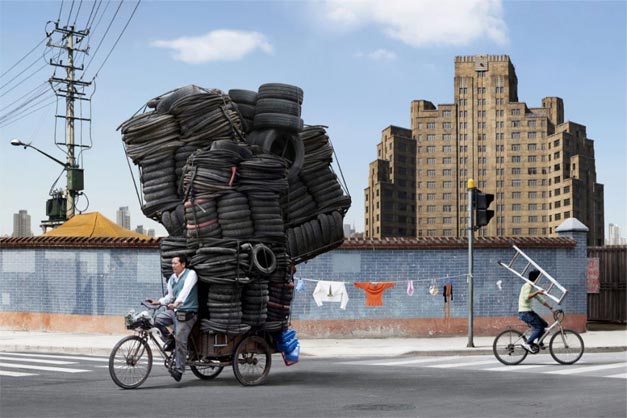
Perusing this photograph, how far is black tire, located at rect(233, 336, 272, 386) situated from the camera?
12773mm

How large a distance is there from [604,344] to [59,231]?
1983 cm

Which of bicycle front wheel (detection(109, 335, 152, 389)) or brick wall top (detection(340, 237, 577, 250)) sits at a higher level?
brick wall top (detection(340, 237, 577, 250))

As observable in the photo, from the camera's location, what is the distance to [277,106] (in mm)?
13375

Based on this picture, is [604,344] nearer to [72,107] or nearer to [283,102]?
[283,102]

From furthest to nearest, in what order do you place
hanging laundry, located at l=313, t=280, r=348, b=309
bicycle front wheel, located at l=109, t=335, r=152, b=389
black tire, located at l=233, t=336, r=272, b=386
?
hanging laundry, located at l=313, t=280, r=348, b=309 < black tire, located at l=233, t=336, r=272, b=386 < bicycle front wheel, located at l=109, t=335, r=152, b=389

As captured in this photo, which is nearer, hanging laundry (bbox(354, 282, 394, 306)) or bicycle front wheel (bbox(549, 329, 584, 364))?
bicycle front wheel (bbox(549, 329, 584, 364))

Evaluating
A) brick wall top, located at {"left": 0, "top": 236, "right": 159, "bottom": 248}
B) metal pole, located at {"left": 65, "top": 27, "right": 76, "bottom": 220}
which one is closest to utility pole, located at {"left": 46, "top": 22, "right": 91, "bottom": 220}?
metal pole, located at {"left": 65, "top": 27, "right": 76, "bottom": 220}

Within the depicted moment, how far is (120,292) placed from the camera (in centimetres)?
2486

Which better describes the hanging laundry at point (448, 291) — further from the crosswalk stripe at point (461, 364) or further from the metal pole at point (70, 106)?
the metal pole at point (70, 106)

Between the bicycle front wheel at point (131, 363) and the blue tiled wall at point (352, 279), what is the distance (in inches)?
449

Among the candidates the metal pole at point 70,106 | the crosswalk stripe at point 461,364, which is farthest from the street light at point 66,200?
the crosswalk stripe at point 461,364

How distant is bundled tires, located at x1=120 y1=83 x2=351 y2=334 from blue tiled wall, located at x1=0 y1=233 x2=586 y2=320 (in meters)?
10.1

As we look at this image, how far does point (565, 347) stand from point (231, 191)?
25.5ft

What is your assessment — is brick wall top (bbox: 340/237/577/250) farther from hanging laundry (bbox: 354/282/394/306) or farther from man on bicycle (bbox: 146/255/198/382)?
man on bicycle (bbox: 146/255/198/382)
